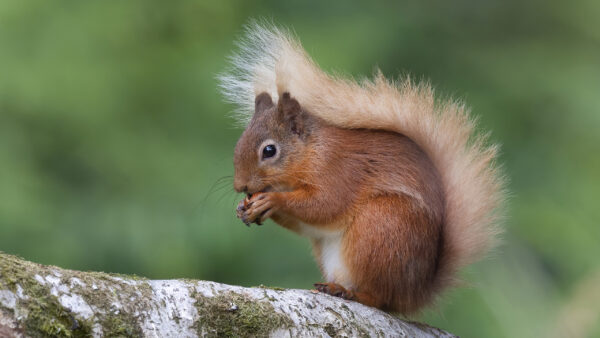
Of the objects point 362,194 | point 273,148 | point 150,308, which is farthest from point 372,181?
point 150,308

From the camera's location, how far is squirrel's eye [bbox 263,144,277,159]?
2.53m

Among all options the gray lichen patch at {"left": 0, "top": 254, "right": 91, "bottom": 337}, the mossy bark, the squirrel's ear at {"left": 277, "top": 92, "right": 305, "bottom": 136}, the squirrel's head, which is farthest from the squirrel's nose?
the gray lichen patch at {"left": 0, "top": 254, "right": 91, "bottom": 337}

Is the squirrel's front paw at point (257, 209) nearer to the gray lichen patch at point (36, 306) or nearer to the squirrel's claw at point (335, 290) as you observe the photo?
the squirrel's claw at point (335, 290)

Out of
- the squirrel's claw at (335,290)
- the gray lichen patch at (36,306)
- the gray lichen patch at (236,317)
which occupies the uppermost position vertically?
the squirrel's claw at (335,290)

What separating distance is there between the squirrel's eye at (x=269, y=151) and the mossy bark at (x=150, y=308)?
65cm

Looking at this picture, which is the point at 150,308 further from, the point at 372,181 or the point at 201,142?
the point at 201,142

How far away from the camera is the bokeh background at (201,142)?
3270mm

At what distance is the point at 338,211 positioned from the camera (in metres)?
2.38

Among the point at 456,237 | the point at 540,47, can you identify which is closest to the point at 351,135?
the point at 456,237

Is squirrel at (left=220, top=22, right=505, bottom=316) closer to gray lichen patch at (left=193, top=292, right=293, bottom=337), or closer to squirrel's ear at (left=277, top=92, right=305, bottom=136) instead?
squirrel's ear at (left=277, top=92, right=305, bottom=136)

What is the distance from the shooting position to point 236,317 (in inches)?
67.0

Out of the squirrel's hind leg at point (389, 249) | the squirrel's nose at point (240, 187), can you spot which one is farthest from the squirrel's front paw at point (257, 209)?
the squirrel's hind leg at point (389, 249)

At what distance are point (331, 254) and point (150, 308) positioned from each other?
952 mm

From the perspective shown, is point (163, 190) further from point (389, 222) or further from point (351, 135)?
point (389, 222)
